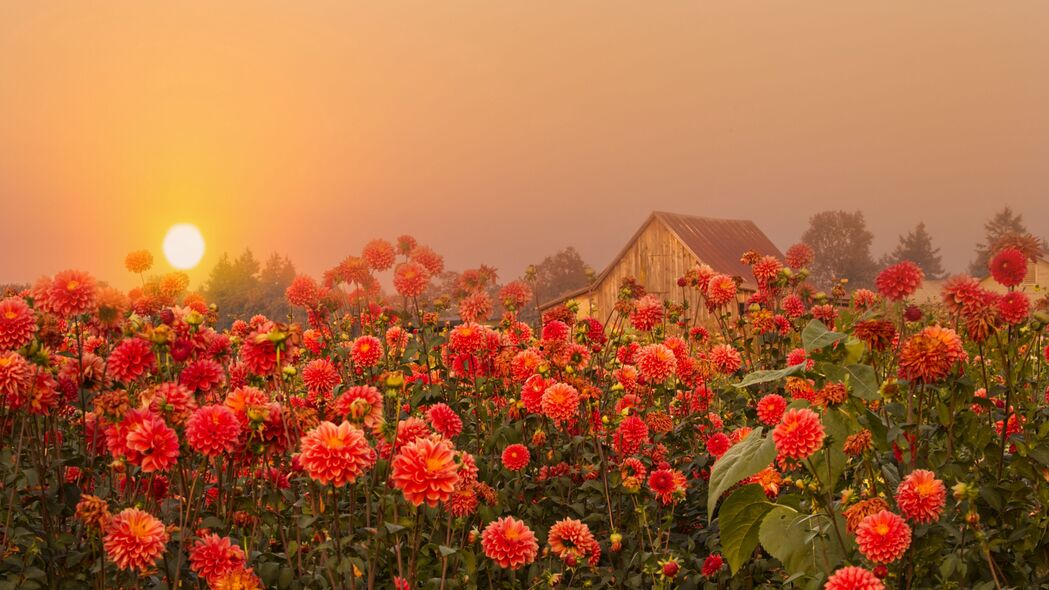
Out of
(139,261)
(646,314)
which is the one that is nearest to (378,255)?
(139,261)

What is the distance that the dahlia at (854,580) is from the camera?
224 cm

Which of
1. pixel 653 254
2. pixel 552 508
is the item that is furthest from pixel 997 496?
pixel 653 254

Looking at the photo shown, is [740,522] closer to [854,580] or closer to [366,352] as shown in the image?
[854,580]

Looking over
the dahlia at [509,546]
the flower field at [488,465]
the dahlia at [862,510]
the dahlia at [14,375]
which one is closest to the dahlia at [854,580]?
the flower field at [488,465]

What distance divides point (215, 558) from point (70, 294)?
129 cm

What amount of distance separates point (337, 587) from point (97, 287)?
1563 millimetres

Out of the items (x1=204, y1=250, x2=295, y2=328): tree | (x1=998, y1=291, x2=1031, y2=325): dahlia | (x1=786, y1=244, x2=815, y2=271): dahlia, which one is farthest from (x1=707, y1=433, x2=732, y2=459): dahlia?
(x1=204, y1=250, x2=295, y2=328): tree

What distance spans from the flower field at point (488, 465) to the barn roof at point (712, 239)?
24520 mm

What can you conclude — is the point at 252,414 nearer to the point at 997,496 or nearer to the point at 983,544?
the point at 983,544

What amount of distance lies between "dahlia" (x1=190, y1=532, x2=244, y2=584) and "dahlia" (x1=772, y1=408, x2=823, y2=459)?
1.67 meters

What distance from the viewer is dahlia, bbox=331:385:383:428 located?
2.30m

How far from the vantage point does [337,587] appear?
2.60 meters

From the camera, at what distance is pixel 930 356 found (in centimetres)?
252

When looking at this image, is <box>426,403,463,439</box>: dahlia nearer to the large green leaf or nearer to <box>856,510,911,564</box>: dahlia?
the large green leaf
